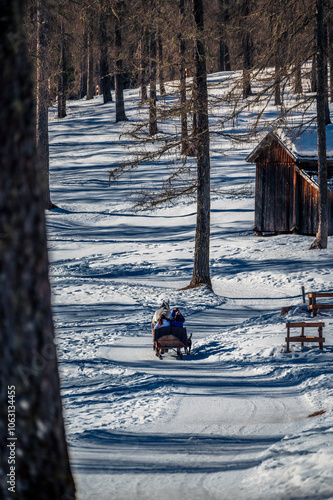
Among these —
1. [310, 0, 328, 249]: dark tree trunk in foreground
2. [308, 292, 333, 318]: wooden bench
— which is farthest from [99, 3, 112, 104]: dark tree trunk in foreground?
[308, 292, 333, 318]: wooden bench

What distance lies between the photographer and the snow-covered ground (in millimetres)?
5844

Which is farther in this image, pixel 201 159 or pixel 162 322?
pixel 201 159

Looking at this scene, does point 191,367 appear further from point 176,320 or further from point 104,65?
point 104,65

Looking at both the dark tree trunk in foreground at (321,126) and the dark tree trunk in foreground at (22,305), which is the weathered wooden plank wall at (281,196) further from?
the dark tree trunk in foreground at (22,305)

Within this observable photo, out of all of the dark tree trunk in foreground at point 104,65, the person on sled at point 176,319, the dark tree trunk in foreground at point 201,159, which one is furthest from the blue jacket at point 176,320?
the dark tree trunk in foreground at point 104,65

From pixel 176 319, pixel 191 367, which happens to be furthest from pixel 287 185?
pixel 191 367

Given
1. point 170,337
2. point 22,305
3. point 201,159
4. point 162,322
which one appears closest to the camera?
point 22,305

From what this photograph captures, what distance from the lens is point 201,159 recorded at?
53.3 feet

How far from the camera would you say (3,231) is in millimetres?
3055

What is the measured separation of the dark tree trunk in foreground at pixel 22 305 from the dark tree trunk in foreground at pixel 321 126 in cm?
1724

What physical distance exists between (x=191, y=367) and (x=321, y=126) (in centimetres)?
1215

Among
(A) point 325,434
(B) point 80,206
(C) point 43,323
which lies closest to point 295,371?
(A) point 325,434

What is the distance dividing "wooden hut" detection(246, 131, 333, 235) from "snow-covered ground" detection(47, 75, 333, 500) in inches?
40.9

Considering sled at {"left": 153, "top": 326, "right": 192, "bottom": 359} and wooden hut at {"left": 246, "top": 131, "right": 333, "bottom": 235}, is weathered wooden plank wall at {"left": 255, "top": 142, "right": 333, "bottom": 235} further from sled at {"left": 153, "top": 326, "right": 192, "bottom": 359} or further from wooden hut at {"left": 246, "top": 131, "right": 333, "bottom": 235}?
sled at {"left": 153, "top": 326, "right": 192, "bottom": 359}
